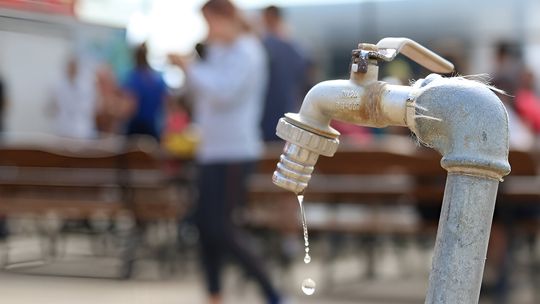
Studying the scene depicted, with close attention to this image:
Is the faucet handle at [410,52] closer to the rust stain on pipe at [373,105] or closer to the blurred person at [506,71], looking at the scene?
the rust stain on pipe at [373,105]

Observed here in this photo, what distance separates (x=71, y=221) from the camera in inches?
426

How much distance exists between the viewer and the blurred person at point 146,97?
9.40 metres

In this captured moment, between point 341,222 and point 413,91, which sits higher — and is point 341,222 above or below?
→ above

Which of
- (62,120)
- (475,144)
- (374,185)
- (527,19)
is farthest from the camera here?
(527,19)

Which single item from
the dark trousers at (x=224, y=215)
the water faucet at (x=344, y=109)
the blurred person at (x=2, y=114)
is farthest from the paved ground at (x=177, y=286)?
the water faucet at (x=344, y=109)

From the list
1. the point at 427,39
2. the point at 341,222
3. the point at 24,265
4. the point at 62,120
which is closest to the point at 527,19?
the point at 427,39

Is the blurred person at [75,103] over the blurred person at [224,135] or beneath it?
over

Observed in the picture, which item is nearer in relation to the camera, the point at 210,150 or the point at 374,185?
the point at 210,150

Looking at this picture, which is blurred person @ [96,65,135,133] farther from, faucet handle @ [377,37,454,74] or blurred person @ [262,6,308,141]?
faucet handle @ [377,37,454,74]

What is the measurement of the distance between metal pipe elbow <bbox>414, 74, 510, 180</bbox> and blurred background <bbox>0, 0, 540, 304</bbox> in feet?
6.76

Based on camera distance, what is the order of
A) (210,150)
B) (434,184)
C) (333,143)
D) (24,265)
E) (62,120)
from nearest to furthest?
(333,143), (24,265), (210,150), (434,184), (62,120)

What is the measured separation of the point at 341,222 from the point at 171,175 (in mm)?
1355

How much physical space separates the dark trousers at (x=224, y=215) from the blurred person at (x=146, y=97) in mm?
4086

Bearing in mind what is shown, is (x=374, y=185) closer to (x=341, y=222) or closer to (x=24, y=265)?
(x=341, y=222)
